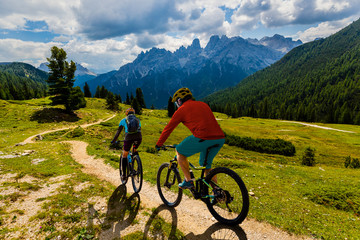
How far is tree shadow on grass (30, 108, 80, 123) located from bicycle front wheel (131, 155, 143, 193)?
42980 mm

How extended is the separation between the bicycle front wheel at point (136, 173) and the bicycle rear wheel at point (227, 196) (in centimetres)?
406

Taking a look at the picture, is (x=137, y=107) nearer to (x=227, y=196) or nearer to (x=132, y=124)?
(x=132, y=124)

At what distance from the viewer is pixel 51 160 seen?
50.0 feet

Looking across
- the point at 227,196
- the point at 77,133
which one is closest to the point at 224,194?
the point at 227,196

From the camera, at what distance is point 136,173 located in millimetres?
9055

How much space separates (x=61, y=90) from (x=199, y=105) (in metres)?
54.8

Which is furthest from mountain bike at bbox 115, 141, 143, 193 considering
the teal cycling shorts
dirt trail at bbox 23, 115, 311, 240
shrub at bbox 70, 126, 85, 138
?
shrub at bbox 70, 126, 85, 138

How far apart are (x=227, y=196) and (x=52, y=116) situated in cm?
5244

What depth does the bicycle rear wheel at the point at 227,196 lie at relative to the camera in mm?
5430

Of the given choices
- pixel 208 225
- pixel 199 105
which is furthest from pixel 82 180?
pixel 199 105

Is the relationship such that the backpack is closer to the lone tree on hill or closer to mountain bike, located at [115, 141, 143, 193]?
mountain bike, located at [115, 141, 143, 193]

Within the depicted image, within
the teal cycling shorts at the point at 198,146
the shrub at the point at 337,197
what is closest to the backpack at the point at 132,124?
the teal cycling shorts at the point at 198,146

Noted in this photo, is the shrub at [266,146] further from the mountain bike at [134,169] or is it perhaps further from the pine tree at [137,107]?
the pine tree at [137,107]

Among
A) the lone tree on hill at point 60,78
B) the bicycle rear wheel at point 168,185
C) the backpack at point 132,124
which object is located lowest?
the bicycle rear wheel at point 168,185
